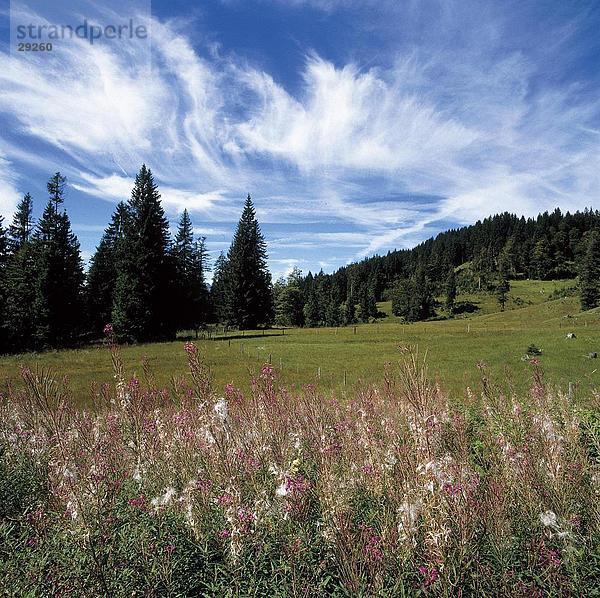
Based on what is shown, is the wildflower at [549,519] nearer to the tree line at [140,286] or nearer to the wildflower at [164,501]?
the wildflower at [164,501]

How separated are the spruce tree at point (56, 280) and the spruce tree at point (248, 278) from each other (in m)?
21.1

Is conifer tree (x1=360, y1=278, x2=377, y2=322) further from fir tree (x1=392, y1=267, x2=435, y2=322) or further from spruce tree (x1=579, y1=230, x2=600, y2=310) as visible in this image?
spruce tree (x1=579, y1=230, x2=600, y2=310)

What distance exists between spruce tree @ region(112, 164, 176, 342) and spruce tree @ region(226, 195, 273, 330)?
43.9 feet

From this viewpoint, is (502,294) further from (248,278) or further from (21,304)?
(21,304)

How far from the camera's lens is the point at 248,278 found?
198ft

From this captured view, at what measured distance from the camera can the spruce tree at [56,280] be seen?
40438mm

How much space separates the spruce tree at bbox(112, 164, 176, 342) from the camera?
41.6 metres

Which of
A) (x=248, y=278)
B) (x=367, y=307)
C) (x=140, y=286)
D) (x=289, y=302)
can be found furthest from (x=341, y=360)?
(x=367, y=307)

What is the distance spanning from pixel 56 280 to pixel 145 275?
30.9 feet

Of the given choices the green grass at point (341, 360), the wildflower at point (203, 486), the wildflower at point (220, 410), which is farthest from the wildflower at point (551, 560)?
the green grass at point (341, 360)

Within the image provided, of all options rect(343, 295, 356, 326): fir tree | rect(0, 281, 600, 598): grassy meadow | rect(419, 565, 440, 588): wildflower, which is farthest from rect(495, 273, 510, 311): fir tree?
rect(419, 565, 440, 588): wildflower

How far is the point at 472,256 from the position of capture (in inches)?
6196

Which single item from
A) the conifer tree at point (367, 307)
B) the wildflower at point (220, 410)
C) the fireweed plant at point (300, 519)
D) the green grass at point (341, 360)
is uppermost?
the conifer tree at point (367, 307)

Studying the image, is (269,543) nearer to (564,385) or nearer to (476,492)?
(476,492)
